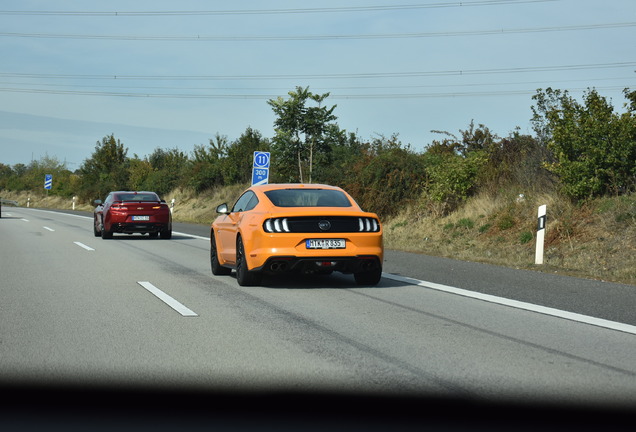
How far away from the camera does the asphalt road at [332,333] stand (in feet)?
17.5

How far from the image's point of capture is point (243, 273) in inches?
416

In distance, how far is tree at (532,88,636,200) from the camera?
1661 centimetres

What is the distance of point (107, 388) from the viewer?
514 cm

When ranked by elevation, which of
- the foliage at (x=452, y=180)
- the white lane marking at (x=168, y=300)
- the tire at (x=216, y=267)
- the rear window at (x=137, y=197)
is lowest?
the white lane marking at (x=168, y=300)

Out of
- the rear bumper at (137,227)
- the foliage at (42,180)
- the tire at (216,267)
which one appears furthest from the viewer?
the foliage at (42,180)

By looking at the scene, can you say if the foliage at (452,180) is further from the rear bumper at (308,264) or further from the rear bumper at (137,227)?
the rear bumper at (308,264)

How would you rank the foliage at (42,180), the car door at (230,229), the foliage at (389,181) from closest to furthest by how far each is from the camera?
the car door at (230,229)
the foliage at (389,181)
the foliage at (42,180)

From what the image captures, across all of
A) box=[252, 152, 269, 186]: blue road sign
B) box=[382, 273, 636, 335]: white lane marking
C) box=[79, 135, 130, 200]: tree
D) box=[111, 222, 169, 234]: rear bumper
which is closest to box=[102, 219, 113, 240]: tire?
box=[111, 222, 169, 234]: rear bumper

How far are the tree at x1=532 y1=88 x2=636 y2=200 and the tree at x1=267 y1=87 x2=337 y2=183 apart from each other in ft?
41.6

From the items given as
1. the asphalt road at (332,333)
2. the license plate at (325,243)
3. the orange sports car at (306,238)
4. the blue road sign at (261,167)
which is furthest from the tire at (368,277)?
the blue road sign at (261,167)

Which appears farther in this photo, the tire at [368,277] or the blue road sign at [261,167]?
the blue road sign at [261,167]

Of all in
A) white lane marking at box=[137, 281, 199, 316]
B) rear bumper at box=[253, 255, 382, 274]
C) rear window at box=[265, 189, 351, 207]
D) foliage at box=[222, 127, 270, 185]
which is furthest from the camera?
foliage at box=[222, 127, 270, 185]

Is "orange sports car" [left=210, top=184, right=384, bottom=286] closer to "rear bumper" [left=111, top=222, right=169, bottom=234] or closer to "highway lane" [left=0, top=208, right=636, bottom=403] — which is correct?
"highway lane" [left=0, top=208, right=636, bottom=403]

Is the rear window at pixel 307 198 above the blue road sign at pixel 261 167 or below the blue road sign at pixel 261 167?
below
